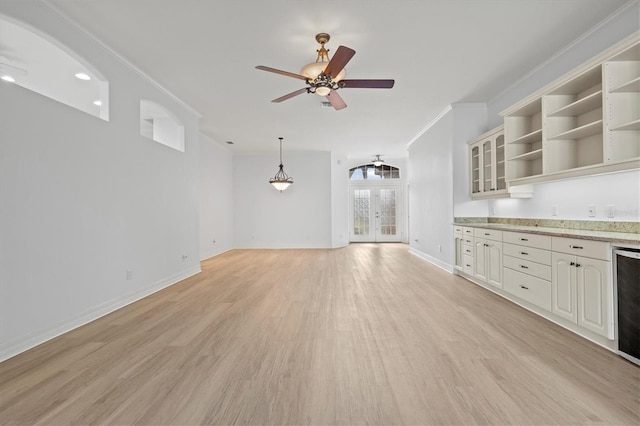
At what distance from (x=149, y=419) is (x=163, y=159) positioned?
3.83 meters

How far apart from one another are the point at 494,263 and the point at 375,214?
22.5 ft

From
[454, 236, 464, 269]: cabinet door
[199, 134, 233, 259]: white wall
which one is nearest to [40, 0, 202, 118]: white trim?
[199, 134, 233, 259]: white wall

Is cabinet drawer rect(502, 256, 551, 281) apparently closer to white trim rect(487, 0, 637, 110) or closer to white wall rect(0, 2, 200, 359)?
white trim rect(487, 0, 637, 110)

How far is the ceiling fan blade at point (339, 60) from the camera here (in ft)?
8.62

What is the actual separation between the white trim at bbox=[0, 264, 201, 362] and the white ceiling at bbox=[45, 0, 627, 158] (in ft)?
9.58

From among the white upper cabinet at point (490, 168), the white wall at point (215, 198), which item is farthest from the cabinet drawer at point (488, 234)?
the white wall at point (215, 198)

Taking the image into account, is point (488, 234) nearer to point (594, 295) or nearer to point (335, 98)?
point (594, 295)

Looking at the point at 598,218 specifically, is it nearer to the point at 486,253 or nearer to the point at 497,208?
the point at 486,253

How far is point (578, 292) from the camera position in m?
2.63

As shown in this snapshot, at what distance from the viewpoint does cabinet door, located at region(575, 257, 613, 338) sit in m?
2.36

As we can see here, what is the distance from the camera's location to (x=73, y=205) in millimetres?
2938

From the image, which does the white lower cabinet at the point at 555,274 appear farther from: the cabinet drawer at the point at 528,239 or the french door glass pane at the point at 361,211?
the french door glass pane at the point at 361,211

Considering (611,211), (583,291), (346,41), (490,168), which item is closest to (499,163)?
(490,168)

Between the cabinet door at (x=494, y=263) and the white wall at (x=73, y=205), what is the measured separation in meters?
4.68
